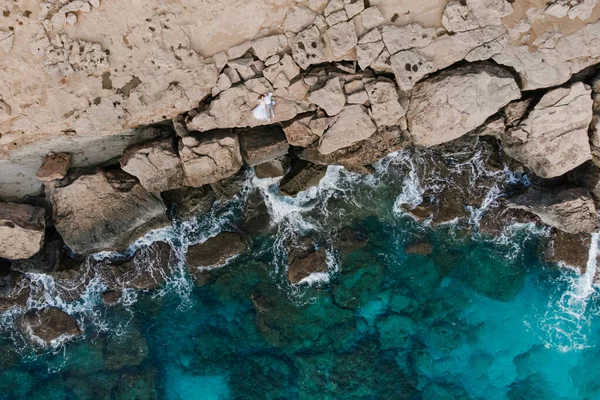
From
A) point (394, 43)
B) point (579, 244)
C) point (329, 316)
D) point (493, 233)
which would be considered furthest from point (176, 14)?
point (579, 244)

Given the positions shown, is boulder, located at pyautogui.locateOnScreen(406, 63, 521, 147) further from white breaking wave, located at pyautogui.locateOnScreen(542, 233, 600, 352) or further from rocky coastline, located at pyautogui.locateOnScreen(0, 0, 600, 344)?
white breaking wave, located at pyautogui.locateOnScreen(542, 233, 600, 352)

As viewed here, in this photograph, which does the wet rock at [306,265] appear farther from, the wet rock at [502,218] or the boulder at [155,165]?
the wet rock at [502,218]

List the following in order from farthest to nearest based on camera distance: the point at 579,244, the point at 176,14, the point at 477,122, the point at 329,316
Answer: the point at 329,316 < the point at 579,244 < the point at 477,122 < the point at 176,14


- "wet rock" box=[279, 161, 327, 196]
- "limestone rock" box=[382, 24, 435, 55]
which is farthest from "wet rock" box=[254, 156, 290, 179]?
"limestone rock" box=[382, 24, 435, 55]

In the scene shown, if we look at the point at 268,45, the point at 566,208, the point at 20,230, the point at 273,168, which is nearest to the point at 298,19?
the point at 268,45

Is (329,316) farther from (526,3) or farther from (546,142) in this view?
(526,3)

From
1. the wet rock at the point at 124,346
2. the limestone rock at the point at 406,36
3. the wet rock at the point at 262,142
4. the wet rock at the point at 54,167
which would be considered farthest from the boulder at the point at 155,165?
the limestone rock at the point at 406,36

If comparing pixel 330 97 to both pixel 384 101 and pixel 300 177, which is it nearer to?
pixel 384 101
